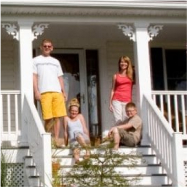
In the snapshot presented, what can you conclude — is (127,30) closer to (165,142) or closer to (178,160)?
(165,142)

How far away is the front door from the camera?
13.0m

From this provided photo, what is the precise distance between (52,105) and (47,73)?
56cm

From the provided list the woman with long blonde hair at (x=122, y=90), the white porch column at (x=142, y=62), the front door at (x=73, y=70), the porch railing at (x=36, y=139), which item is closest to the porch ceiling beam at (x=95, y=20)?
the white porch column at (x=142, y=62)

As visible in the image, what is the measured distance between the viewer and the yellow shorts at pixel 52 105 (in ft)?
33.6

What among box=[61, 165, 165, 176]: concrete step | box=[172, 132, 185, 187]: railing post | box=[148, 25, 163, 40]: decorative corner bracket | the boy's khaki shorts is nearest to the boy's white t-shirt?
the boy's khaki shorts

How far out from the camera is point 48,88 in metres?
10.4

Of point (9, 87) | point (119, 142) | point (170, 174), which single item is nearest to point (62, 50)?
point (9, 87)

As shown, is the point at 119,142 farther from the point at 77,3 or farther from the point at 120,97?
the point at 77,3

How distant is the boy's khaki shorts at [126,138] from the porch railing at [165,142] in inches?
14.7

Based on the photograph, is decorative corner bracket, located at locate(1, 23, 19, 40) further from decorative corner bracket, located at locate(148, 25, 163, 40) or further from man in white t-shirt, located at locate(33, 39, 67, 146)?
decorative corner bracket, located at locate(148, 25, 163, 40)

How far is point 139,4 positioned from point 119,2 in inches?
13.8

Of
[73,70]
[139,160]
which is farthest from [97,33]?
[139,160]

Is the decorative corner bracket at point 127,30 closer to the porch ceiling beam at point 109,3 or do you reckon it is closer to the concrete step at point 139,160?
the porch ceiling beam at point 109,3

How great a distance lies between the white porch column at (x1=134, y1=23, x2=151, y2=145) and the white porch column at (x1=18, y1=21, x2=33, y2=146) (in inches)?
75.7
